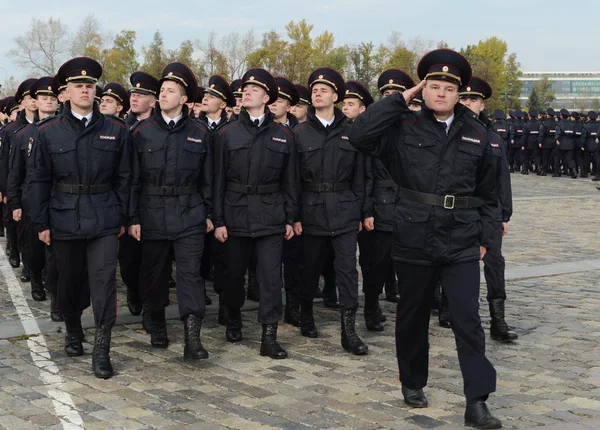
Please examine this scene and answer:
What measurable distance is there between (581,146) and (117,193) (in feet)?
87.4

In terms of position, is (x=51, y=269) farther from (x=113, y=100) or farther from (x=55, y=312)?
(x=113, y=100)

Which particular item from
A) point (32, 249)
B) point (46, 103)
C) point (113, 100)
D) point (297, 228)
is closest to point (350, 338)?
point (297, 228)

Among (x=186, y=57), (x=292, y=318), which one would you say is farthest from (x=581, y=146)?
(x=186, y=57)

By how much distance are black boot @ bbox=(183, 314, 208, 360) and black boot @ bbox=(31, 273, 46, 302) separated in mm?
3097

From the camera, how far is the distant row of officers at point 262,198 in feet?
18.6

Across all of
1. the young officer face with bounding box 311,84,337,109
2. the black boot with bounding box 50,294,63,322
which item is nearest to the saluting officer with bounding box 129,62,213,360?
the young officer face with bounding box 311,84,337,109

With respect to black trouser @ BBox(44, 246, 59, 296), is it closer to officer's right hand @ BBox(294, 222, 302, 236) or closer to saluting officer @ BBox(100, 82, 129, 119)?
officer's right hand @ BBox(294, 222, 302, 236)

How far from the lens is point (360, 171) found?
7785mm

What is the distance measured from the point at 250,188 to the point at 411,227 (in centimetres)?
211

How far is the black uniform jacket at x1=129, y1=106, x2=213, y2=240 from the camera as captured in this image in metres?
7.22

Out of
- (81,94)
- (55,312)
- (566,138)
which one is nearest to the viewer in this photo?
(81,94)

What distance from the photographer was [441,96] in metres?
5.64

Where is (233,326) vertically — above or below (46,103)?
below

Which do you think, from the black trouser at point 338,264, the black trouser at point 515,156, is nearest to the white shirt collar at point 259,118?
the black trouser at point 338,264
